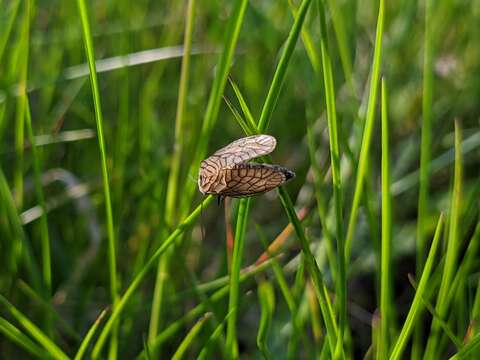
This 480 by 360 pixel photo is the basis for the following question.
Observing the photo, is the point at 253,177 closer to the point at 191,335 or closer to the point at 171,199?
the point at 191,335

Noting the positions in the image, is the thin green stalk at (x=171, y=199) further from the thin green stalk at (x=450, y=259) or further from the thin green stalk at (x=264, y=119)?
the thin green stalk at (x=450, y=259)

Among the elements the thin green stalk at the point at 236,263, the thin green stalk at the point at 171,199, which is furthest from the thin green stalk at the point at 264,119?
the thin green stalk at the point at 171,199

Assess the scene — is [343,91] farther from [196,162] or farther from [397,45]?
[196,162]

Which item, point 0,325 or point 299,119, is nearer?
point 0,325

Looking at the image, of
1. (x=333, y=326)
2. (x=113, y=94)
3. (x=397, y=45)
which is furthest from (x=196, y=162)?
(x=397, y=45)

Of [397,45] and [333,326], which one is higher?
[397,45]

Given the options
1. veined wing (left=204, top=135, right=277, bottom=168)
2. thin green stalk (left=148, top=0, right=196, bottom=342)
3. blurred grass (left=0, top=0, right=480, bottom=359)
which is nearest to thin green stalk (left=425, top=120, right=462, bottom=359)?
blurred grass (left=0, top=0, right=480, bottom=359)

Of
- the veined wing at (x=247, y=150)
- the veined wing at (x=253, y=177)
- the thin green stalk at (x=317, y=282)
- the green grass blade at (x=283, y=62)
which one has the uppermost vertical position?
the green grass blade at (x=283, y=62)

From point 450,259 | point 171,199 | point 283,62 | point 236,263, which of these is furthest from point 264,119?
point 171,199

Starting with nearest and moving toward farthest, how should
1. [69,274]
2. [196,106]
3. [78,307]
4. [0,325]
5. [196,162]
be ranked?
[0,325]
[196,162]
[78,307]
[69,274]
[196,106]
